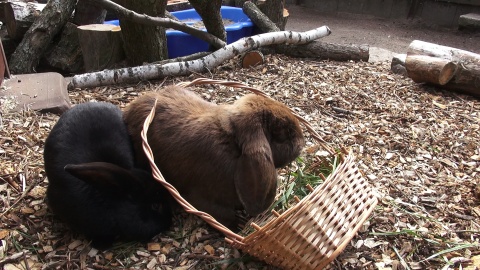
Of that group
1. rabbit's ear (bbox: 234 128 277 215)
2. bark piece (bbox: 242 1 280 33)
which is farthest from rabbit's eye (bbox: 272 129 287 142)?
bark piece (bbox: 242 1 280 33)

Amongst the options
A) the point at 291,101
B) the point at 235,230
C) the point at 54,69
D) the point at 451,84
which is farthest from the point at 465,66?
the point at 54,69

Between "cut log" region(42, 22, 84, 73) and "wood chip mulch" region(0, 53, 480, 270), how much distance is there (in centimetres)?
253

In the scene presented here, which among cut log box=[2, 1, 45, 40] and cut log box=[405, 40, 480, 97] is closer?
cut log box=[405, 40, 480, 97]

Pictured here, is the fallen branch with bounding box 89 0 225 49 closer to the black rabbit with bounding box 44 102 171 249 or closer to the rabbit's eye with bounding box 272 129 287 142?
the black rabbit with bounding box 44 102 171 249

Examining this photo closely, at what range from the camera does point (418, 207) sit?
3088mm

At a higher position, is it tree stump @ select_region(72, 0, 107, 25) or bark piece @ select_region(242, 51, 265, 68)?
tree stump @ select_region(72, 0, 107, 25)

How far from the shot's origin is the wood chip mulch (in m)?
2.56

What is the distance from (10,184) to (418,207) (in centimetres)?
287

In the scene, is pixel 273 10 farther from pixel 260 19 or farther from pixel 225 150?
pixel 225 150

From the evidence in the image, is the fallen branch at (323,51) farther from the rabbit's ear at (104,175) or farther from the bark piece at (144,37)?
the rabbit's ear at (104,175)

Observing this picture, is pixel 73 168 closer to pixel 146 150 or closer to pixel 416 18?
pixel 146 150

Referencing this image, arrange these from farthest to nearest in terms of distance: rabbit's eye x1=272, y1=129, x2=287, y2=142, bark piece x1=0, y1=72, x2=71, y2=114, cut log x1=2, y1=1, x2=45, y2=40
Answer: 1. cut log x1=2, y1=1, x2=45, y2=40
2. bark piece x1=0, y1=72, x2=71, y2=114
3. rabbit's eye x1=272, y1=129, x2=287, y2=142

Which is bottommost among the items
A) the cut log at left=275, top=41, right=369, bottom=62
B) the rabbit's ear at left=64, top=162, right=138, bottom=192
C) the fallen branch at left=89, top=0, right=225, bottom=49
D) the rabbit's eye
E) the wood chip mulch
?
the wood chip mulch

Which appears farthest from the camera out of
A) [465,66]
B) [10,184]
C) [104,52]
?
[104,52]
